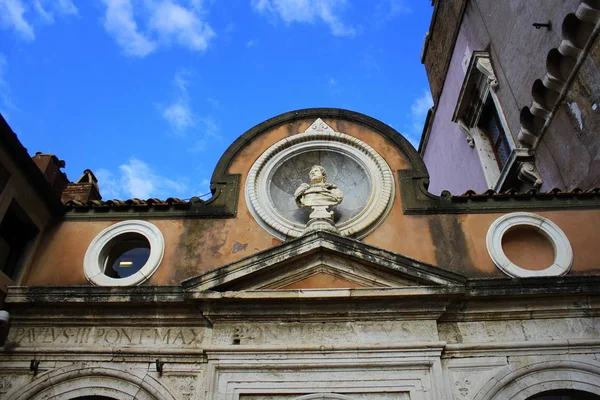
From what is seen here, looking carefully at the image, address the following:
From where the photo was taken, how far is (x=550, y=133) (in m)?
11.8

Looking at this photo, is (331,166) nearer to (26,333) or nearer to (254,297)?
(254,297)

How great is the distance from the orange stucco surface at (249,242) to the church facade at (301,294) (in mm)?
21

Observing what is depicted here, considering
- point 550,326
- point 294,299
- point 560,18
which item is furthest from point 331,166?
point 560,18

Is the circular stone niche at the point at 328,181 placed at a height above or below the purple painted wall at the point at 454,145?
below

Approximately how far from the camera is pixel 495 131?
1488cm

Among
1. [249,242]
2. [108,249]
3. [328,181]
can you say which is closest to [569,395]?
[249,242]

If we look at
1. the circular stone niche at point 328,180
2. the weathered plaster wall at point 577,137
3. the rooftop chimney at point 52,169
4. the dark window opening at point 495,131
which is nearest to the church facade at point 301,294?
→ the circular stone niche at point 328,180

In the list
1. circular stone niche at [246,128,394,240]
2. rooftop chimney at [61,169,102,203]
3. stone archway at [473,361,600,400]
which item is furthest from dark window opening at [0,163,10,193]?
stone archway at [473,361,600,400]

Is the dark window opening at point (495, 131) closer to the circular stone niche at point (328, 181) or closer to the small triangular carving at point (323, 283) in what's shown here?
the circular stone niche at point (328, 181)

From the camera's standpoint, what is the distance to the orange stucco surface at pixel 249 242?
829cm

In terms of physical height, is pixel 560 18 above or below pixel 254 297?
above

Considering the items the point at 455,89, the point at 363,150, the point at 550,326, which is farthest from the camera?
the point at 455,89

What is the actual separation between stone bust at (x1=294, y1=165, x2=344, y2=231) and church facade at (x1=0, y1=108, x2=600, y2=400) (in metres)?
0.03

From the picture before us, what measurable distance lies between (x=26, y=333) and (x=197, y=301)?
2.42 meters
